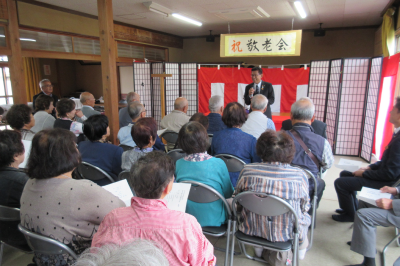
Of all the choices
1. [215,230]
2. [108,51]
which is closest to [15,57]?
[108,51]

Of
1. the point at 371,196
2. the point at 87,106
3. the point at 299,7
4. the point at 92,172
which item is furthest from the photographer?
the point at 299,7

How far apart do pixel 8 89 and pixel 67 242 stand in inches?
324

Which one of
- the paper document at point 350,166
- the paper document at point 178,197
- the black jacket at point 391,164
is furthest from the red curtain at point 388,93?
the paper document at point 178,197

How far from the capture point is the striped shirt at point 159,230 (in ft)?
2.95

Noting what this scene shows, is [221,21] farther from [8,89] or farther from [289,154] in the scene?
[8,89]

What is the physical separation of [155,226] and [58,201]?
0.53 meters

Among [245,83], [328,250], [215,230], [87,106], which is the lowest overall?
[328,250]

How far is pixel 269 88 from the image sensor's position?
4.45 m

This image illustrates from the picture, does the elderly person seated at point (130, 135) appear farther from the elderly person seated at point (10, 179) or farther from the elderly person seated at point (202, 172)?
the elderly person seated at point (10, 179)

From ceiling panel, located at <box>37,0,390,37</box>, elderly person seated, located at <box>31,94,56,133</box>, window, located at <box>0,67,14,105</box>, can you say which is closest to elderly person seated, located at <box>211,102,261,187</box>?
elderly person seated, located at <box>31,94,56,133</box>

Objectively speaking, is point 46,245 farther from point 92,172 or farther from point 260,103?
point 260,103

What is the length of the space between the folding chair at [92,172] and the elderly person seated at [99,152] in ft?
0.23

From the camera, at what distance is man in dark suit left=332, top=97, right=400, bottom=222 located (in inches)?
77.4

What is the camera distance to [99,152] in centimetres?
200
